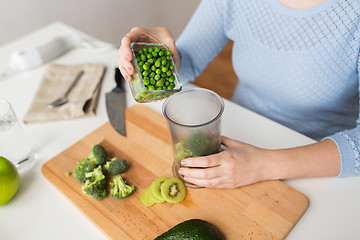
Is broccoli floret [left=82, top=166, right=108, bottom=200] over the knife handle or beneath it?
beneath

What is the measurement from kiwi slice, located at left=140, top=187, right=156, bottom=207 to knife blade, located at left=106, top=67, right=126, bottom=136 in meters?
0.26

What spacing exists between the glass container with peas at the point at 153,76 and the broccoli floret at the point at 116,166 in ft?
0.72

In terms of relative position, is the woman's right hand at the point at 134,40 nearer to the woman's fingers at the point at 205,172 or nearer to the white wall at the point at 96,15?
the woman's fingers at the point at 205,172

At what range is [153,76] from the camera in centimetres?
82

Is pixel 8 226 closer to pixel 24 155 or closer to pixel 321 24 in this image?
pixel 24 155

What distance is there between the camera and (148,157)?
101cm

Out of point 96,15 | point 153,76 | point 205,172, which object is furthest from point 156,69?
point 96,15

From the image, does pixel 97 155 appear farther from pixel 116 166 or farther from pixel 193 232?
pixel 193 232

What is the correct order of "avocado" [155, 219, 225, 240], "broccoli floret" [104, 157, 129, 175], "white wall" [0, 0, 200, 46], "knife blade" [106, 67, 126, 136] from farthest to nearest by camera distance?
"white wall" [0, 0, 200, 46], "knife blade" [106, 67, 126, 136], "broccoli floret" [104, 157, 129, 175], "avocado" [155, 219, 225, 240]

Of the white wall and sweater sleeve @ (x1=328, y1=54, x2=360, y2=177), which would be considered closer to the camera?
sweater sleeve @ (x1=328, y1=54, x2=360, y2=177)

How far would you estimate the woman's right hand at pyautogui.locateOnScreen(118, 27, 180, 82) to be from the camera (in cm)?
85

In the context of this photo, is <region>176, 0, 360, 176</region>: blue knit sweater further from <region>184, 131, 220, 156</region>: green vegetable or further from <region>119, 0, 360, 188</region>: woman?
<region>184, 131, 220, 156</region>: green vegetable

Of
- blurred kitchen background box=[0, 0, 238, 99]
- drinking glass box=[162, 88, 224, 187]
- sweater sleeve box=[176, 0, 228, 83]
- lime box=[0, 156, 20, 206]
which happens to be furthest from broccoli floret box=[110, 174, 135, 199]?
blurred kitchen background box=[0, 0, 238, 99]

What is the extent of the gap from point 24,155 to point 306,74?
97cm
